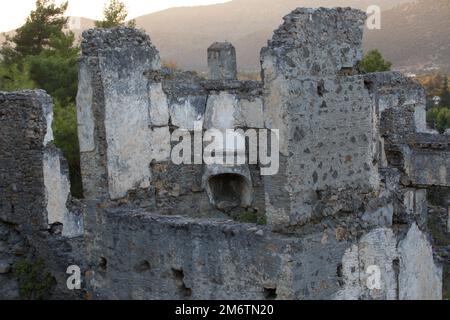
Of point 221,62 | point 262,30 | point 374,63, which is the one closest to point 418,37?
point 262,30

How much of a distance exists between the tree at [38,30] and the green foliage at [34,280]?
50.5 ft

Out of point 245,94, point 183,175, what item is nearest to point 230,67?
point 245,94

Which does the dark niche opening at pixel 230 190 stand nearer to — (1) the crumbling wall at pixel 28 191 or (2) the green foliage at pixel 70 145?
(1) the crumbling wall at pixel 28 191

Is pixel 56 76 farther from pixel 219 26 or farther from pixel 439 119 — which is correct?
pixel 219 26

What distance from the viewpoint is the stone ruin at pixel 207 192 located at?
24.7 ft

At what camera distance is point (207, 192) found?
12.7 meters

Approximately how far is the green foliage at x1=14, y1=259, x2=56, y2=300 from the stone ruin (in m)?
0.16

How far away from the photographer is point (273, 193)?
7547 millimetres

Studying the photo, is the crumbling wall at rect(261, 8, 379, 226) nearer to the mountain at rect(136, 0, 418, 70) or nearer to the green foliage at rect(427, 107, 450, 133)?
the green foliage at rect(427, 107, 450, 133)

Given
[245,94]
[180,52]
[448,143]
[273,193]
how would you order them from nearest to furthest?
[273,193] → [245,94] → [448,143] → [180,52]

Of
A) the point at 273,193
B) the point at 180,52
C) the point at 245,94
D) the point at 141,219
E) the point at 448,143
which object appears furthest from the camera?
the point at 180,52

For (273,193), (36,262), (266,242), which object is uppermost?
(273,193)
